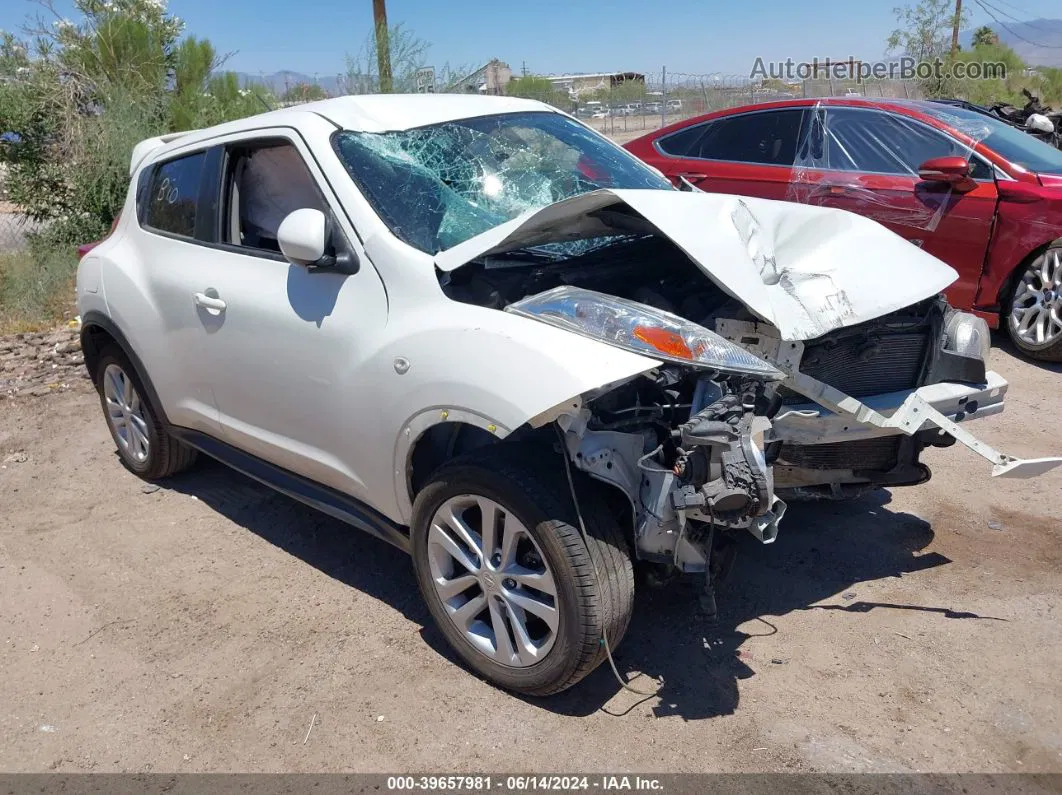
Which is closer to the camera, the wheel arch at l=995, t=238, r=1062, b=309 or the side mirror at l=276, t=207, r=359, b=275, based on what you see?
the side mirror at l=276, t=207, r=359, b=275

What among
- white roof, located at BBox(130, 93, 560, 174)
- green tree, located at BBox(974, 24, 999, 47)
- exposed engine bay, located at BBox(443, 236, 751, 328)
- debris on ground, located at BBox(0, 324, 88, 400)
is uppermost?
green tree, located at BBox(974, 24, 999, 47)

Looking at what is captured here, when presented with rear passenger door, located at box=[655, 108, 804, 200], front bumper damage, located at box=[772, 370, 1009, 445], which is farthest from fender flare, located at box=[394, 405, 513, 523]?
rear passenger door, located at box=[655, 108, 804, 200]

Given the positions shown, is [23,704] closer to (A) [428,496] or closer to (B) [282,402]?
(B) [282,402]

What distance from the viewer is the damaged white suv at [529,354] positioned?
2.74 m

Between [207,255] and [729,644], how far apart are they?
2.82m

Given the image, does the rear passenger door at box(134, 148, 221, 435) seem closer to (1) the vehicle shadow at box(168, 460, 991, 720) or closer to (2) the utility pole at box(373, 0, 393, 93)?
(1) the vehicle shadow at box(168, 460, 991, 720)

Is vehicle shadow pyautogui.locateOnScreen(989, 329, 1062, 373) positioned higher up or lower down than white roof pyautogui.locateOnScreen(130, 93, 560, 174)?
lower down

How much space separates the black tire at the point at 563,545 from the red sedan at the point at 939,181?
4.71 meters

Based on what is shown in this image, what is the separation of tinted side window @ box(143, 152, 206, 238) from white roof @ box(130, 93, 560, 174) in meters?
0.15

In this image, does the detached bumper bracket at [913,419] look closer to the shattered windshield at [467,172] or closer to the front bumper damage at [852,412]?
the front bumper damage at [852,412]

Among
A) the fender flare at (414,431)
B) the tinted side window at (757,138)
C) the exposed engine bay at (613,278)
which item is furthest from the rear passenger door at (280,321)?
the tinted side window at (757,138)

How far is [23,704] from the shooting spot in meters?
3.29

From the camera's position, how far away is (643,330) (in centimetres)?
274

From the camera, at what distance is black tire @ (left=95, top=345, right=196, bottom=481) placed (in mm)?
4788
